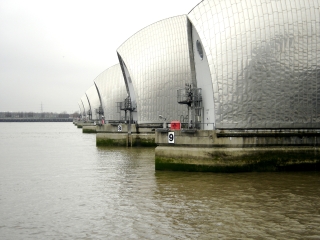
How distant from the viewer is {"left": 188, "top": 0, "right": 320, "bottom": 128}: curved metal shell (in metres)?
20.8

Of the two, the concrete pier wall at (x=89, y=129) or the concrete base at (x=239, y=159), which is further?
the concrete pier wall at (x=89, y=129)

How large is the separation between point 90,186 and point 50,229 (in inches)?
248

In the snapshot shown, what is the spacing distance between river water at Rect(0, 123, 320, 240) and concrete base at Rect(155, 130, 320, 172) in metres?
0.59

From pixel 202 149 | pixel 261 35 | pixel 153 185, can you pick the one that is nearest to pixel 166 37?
pixel 261 35

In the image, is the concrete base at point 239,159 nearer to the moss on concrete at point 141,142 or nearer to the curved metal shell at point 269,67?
the curved metal shell at point 269,67

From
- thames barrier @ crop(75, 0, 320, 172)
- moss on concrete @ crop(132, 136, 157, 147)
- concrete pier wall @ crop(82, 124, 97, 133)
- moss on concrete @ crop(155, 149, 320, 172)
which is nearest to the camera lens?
moss on concrete @ crop(155, 149, 320, 172)

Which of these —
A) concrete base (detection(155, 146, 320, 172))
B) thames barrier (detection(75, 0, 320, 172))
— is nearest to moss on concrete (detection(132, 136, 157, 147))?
thames barrier (detection(75, 0, 320, 172))

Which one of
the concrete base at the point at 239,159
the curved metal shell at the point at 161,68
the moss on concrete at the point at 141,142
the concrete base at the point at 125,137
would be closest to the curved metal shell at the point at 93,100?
the concrete base at the point at 125,137

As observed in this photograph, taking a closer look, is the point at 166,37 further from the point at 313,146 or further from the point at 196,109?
the point at 313,146

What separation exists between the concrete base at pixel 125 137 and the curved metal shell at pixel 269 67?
16309mm

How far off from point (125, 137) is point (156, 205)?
2419cm

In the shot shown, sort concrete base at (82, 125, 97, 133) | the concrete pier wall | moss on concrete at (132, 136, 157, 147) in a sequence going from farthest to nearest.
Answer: the concrete pier wall → concrete base at (82, 125, 97, 133) → moss on concrete at (132, 136, 157, 147)

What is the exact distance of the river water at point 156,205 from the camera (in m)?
10.6

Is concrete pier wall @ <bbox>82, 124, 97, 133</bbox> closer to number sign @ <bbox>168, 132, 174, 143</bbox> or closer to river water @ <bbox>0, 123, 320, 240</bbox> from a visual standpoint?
river water @ <bbox>0, 123, 320, 240</bbox>
